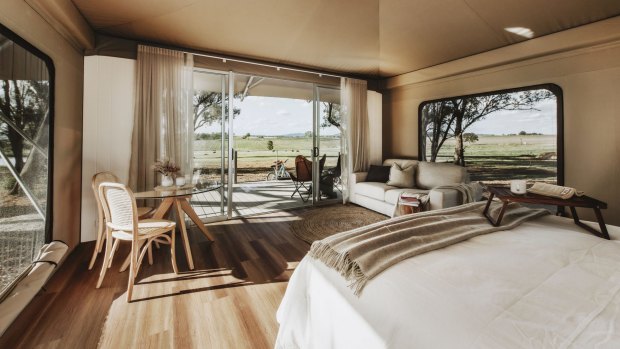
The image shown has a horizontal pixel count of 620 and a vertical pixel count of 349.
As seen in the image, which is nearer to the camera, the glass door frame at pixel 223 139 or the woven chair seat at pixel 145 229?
the woven chair seat at pixel 145 229

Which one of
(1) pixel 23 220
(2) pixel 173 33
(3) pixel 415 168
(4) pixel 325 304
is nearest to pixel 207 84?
(2) pixel 173 33

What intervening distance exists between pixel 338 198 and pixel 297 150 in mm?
3949

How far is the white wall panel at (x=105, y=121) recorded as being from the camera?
3191mm

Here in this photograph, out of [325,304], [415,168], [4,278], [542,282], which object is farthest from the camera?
[415,168]

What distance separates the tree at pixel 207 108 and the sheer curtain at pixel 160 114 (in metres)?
0.27

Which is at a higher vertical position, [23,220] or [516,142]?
[516,142]

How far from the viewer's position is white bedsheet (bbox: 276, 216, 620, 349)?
28.1 inches

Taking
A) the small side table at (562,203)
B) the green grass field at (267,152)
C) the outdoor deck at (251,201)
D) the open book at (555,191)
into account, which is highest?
the green grass field at (267,152)

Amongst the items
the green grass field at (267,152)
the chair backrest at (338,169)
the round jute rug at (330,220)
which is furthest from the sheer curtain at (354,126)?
the round jute rug at (330,220)

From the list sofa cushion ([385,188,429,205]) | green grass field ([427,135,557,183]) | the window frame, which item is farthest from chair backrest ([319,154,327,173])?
the window frame

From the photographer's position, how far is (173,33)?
3391 millimetres

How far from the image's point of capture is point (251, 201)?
221 inches

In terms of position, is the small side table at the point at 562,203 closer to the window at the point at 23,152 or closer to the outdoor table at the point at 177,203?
the outdoor table at the point at 177,203

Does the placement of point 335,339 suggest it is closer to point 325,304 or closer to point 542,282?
point 325,304
